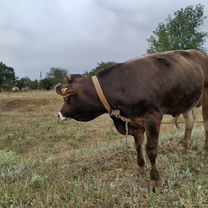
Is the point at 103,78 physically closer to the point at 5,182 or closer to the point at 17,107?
the point at 5,182

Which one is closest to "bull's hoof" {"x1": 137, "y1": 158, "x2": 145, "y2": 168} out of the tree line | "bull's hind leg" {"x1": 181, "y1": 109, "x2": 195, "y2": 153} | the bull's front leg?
the bull's front leg

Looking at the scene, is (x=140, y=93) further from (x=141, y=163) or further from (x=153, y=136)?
(x=141, y=163)

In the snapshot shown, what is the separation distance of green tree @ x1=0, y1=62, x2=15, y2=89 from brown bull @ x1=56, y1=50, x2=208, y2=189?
4959 centimetres

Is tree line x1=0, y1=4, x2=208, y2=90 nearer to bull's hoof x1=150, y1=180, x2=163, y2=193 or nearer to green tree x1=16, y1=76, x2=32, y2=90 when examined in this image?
green tree x1=16, y1=76, x2=32, y2=90

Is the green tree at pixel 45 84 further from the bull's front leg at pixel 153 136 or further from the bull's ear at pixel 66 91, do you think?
the bull's front leg at pixel 153 136

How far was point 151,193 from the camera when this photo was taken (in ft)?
15.0

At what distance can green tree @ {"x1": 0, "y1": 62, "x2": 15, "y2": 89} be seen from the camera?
55.0 m

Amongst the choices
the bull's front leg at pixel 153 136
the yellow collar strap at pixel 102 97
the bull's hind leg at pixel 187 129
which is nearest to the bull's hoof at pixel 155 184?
the bull's front leg at pixel 153 136

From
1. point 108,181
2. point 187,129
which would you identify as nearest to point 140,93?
point 108,181

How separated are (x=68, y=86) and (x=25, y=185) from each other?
4.33ft

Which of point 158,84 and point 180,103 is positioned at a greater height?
point 158,84

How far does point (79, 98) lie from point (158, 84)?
3.25 feet

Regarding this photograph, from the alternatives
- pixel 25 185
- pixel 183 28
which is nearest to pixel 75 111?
pixel 25 185

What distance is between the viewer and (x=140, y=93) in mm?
4820
